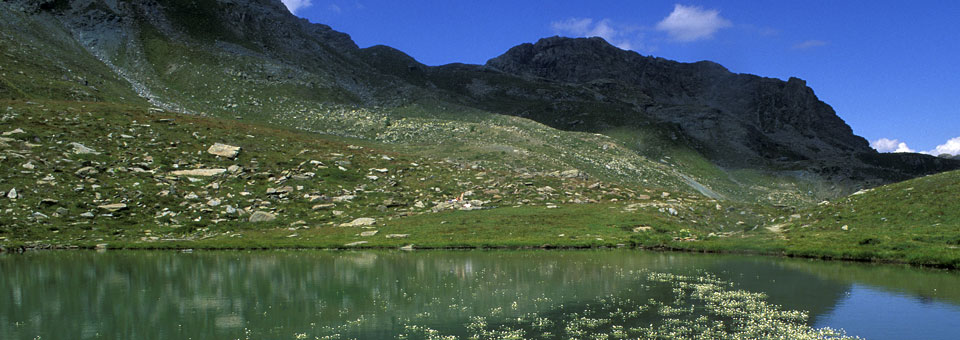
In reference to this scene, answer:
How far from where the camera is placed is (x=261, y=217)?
5378 centimetres

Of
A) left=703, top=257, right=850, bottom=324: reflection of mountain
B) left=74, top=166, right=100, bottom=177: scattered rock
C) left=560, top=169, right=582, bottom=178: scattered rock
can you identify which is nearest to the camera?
left=703, top=257, right=850, bottom=324: reflection of mountain

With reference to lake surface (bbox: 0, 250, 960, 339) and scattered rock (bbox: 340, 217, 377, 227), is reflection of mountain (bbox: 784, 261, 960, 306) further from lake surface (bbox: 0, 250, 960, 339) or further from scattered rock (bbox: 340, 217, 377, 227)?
scattered rock (bbox: 340, 217, 377, 227)

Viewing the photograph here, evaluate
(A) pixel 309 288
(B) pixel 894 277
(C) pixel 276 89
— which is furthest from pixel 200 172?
(B) pixel 894 277

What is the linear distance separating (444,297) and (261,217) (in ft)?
116

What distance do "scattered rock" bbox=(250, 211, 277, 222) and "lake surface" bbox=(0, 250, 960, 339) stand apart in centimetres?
1533

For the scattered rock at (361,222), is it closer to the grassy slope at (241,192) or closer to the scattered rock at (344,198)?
the grassy slope at (241,192)

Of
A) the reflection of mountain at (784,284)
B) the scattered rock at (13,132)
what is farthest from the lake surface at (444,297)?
the scattered rock at (13,132)

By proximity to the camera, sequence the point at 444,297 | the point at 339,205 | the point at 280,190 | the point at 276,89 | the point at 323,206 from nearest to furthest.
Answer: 1. the point at 444,297
2. the point at 323,206
3. the point at 280,190
4. the point at 339,205
5. the point at 276,89

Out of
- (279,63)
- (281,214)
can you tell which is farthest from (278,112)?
(281,214)

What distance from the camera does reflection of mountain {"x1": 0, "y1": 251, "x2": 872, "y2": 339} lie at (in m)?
20.2

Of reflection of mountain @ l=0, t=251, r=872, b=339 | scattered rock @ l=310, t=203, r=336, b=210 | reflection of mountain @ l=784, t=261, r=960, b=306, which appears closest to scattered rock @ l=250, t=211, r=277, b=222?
scattered rock @ l=310, t=203, r=336, b=210

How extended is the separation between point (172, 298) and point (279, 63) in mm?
103047

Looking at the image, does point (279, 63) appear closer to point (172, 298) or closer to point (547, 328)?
point (172, 298)

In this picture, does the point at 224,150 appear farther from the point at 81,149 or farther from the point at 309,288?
the point at 309,288
